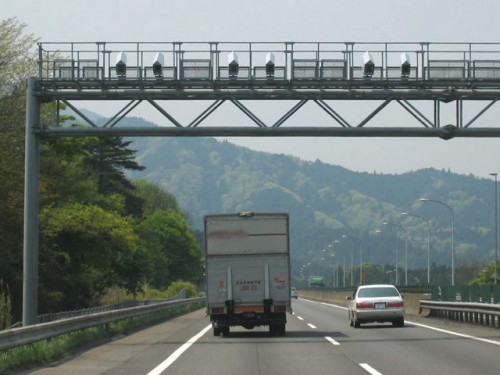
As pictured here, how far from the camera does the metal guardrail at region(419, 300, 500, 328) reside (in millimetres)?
32750

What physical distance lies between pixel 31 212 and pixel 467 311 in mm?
16238

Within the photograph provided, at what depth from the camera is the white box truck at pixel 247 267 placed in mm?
28797

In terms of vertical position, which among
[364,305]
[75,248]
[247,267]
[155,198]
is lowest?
[364,305]

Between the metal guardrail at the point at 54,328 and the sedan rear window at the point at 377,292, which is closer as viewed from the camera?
the metal guardrail at the point at 54,328

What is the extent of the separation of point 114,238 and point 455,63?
2697cm

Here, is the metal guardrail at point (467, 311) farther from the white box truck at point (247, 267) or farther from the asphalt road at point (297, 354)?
the white box truck at point (247, 267)

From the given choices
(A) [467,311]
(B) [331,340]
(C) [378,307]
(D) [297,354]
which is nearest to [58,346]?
(D) [297,354]

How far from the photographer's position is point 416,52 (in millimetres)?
32000

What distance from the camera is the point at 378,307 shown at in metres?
34.1

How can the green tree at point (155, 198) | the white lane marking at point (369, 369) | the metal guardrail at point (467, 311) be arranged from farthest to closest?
the green tree at point (155, 198), the metal guardrail at point (467, 311), the white lane marking at point (369, 369)

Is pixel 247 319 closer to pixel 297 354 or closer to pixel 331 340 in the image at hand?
pixel 331 340

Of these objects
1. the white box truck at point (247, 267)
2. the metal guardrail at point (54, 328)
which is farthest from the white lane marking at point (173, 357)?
the metal guardrail at point (54, 328)

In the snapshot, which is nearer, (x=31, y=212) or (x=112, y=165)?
(x=31, y=212)

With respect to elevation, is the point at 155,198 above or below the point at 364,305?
above
